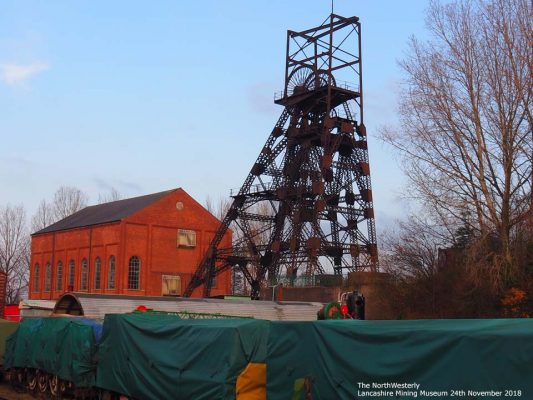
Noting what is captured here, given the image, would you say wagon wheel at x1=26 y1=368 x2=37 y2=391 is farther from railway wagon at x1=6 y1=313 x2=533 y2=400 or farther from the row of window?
the row of window

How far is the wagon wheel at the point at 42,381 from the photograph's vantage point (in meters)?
19.8

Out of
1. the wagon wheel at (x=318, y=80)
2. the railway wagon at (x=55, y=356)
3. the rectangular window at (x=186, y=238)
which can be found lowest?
the railway wagon at (x=55, y=356)

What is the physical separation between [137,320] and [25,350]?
8.93 meters

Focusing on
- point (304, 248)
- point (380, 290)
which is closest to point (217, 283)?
point (304, 248)

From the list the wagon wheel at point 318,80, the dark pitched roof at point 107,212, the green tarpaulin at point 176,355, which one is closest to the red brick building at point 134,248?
the dark pitched roof at point 107,212

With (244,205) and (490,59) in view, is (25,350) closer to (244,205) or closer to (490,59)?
(490,59)

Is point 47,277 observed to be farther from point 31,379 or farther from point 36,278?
point 31,379

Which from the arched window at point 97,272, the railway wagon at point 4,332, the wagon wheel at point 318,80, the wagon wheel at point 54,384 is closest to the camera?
the wagon wheel at point 54,384

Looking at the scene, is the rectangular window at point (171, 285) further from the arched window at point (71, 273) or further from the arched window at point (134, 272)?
the arched window at point (71, 273)

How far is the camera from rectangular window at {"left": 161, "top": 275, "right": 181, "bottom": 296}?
64488 mm

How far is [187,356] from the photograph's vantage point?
1221 cm

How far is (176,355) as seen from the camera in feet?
41.1

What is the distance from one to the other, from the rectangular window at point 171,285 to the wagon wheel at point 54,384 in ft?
147

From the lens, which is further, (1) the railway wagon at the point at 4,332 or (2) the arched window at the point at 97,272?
(2) the arched window at the point at 97,272
